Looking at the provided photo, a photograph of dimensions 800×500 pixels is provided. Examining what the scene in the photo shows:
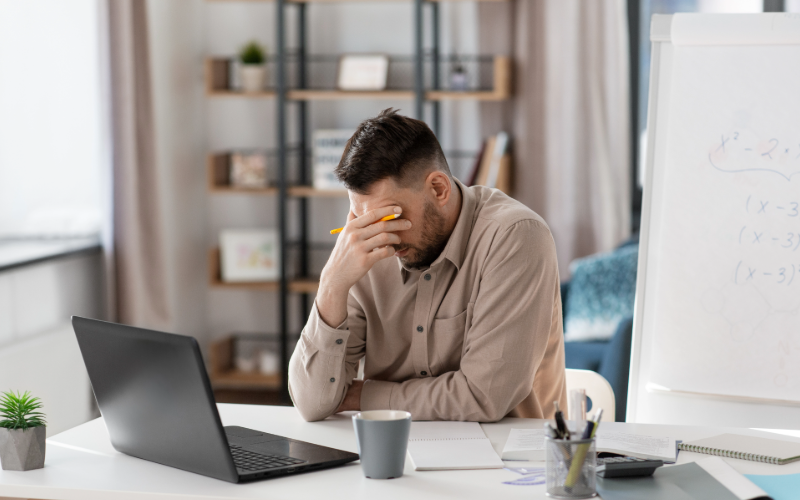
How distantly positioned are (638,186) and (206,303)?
2185 mm

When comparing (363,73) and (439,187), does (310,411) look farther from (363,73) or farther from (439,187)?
(363,73)

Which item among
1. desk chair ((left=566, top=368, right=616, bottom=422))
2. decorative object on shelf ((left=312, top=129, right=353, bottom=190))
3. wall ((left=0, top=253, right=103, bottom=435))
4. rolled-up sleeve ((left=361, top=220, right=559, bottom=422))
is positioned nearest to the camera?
rolled-up sleeve ((left=361, top=220, right=559, bottom=422))

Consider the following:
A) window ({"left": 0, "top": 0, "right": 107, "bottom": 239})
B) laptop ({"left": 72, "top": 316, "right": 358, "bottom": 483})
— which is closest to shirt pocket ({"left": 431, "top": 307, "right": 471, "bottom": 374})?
laptop ({"left": 72, "top": 316, "right": 358, "bottom": 483})

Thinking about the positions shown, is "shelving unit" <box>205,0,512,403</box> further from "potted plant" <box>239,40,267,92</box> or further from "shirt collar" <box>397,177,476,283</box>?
"shirt collar" <box>397,177,476,283</box>

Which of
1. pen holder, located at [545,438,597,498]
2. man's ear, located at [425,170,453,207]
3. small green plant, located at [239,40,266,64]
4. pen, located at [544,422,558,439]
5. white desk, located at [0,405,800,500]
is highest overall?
small green plant, located at [239,40,266,64]

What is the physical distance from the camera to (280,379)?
389 centimetres

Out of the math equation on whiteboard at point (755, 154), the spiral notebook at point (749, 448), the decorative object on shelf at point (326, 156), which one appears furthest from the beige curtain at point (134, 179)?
the spiral notebook at point (749, 448)

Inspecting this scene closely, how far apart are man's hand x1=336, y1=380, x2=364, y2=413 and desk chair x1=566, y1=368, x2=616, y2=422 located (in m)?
0.44

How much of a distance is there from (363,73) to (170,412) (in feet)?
9.49

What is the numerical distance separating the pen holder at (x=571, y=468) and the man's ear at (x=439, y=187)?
0.63m

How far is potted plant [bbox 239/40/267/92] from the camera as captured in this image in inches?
149

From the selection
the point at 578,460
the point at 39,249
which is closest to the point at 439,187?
the point at 578,460

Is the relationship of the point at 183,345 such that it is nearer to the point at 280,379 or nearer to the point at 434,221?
the point at 434,221

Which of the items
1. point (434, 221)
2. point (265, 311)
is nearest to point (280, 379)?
point (265, 311)
